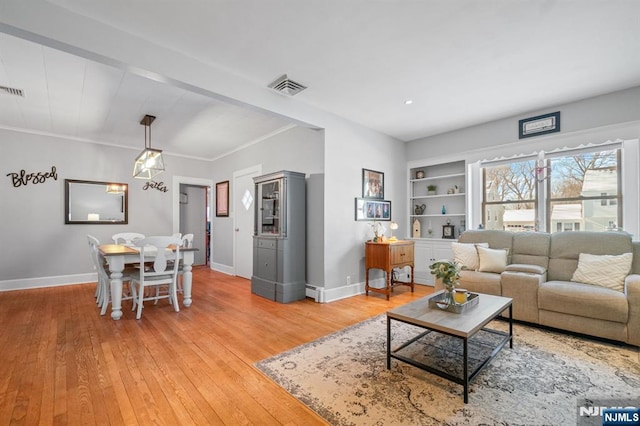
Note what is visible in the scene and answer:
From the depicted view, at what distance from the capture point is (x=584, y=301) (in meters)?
2.75

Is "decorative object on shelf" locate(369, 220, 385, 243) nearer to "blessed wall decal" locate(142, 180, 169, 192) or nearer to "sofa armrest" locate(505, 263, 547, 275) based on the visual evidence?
"sofa armrest" locate(505, 263, 547, 275)

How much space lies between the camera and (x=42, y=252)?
16.5 ft

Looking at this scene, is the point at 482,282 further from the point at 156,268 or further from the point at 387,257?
the point at 156,268

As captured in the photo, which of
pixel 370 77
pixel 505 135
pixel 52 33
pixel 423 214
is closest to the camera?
pixel 52 33

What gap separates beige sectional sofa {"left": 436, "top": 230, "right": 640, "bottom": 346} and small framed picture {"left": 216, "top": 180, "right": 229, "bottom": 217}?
4783mm

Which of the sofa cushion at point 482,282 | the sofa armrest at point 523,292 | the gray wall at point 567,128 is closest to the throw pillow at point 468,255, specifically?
the sofa cushion at point 482,282

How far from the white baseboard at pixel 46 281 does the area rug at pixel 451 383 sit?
16.3ft

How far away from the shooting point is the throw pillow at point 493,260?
11.9 feet

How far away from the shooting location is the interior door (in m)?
5.77

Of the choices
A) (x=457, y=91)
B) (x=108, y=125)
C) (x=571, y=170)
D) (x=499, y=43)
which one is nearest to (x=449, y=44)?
(x=499, y=43)

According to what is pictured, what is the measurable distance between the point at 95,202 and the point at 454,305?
6398 millimetres

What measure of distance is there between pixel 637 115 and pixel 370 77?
329 centimetres

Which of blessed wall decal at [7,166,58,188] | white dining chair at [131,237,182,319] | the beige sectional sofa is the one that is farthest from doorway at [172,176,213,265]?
the beige sectional sofa

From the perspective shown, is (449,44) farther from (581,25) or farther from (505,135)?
(505,135)
